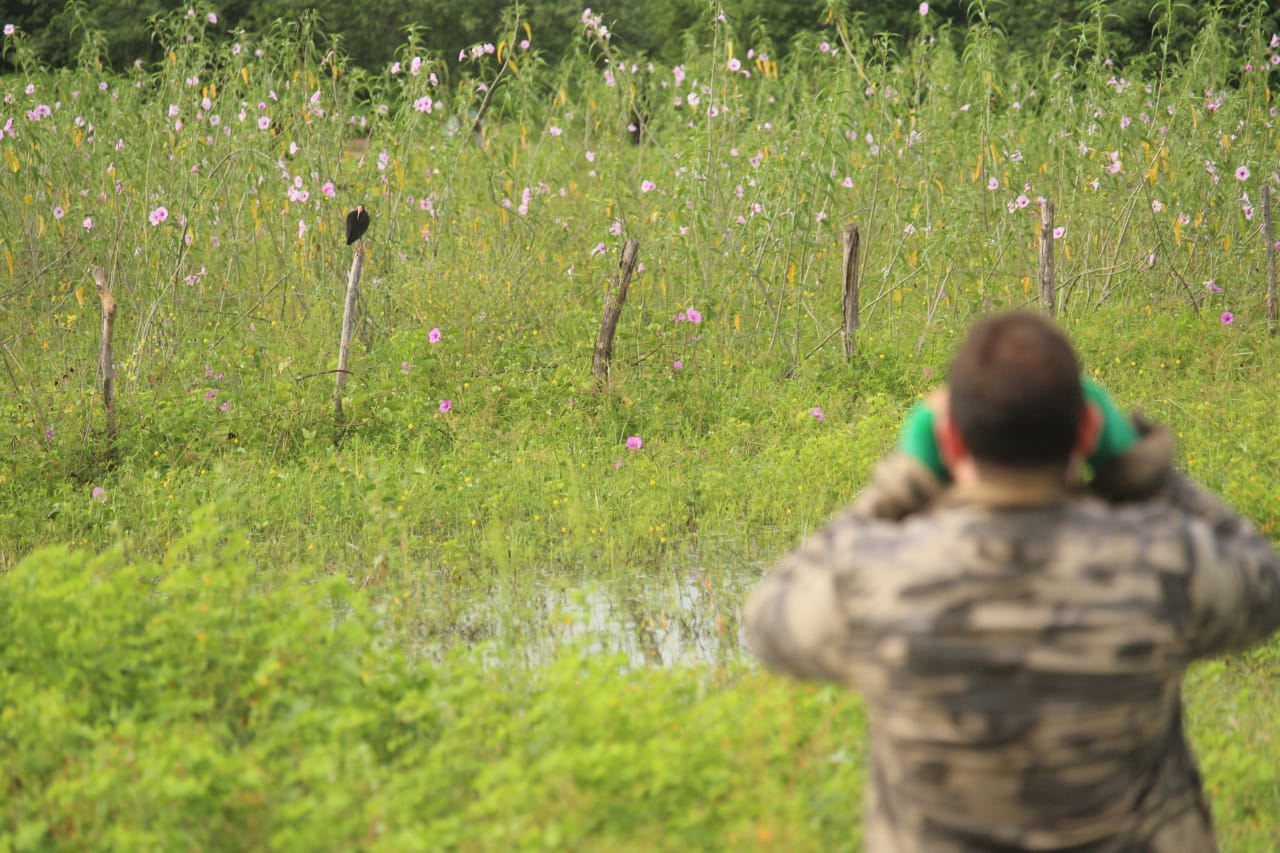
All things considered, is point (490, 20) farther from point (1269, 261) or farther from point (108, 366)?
point (108, 366)

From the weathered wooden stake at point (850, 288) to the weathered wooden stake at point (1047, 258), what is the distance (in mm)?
1035

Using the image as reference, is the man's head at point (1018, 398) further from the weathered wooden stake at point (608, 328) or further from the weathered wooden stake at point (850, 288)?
the weathered wooden stake at point (850, 288)

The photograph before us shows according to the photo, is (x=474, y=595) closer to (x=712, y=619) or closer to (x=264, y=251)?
(x=712, y=619)

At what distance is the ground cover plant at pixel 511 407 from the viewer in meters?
2.87

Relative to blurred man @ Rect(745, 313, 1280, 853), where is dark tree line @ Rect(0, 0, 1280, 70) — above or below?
above

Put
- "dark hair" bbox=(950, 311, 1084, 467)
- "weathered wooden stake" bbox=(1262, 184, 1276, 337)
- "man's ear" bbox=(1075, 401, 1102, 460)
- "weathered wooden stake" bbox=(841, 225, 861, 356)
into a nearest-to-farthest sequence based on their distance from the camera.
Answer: "dark hair" bbox=(950, 311, 1084, 467), "man's ear" bbox=(1075, 401, 1102, 460), "weathered wooden stake" bbox=(841, 225, 861, 356), "weathered wooden stake" bbox=(1262, 184, 1276, 337)

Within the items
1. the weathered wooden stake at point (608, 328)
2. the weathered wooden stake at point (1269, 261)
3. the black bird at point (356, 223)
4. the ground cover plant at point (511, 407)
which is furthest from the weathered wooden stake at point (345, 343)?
the weathered wooden stake at point (1269, 261)

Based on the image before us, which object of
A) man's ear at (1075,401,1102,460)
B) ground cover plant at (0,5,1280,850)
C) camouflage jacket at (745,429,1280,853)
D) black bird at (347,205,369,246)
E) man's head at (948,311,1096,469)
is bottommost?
ground cover plant at (0,5,1280,850)

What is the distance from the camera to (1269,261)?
26.6 ft

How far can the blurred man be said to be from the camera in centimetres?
169

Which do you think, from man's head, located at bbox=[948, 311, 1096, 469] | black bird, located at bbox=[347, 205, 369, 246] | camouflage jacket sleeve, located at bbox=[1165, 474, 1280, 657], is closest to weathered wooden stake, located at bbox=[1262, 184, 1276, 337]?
black bird, located at bbox=[347, 205, 369, 246]

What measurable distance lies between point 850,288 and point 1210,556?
19.3 feet

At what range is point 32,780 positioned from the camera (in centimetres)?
301

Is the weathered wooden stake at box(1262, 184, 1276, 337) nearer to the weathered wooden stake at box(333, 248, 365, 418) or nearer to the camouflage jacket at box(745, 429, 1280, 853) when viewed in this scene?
the weathered wooden stake at box(333, 248, 365, 418)
